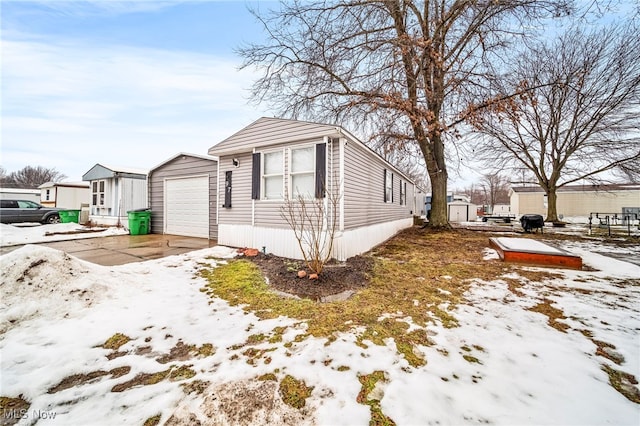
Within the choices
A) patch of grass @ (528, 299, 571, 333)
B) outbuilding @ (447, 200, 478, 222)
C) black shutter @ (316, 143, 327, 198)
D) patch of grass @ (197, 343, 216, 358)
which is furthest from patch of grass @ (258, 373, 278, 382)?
outbuilding @ (447, 200, 478, 222)

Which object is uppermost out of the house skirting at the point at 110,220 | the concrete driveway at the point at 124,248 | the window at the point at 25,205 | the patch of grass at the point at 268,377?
the window at the point at 25,205

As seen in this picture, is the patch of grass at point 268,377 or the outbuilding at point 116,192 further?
the outbuilding at point 116,192

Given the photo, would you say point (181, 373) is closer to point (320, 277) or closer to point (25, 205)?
point (320, 277)

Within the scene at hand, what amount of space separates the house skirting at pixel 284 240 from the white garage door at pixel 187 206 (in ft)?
6.13

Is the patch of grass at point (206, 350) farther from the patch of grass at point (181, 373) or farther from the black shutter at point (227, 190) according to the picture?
the black shutter at point (227, 190)

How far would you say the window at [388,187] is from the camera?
971 cm

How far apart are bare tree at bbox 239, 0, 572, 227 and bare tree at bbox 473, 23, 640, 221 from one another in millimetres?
1392

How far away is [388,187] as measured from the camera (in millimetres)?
10164

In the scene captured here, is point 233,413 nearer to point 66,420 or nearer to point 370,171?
point 66,420

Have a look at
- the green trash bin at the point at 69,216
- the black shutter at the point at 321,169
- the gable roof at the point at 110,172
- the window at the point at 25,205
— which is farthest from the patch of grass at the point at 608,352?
the window at the point at 25,205

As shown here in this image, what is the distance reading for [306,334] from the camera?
270cm

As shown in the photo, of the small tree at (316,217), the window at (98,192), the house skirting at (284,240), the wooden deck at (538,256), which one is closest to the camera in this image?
the wooden deck at (538,256)

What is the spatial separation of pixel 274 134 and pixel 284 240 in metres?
2.70

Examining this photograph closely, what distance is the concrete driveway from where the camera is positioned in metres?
5.84
